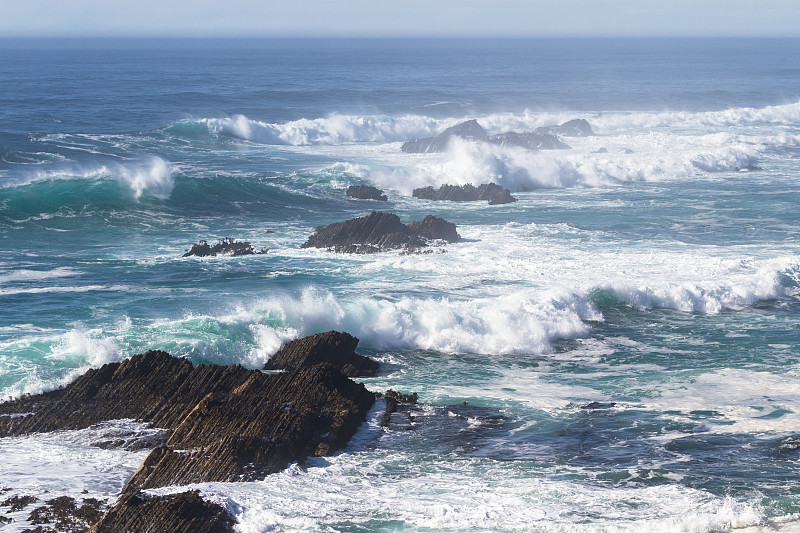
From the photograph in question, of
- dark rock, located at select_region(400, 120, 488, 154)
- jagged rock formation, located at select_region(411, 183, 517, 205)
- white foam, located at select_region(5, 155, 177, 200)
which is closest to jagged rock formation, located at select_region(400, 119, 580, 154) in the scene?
dark rock, located at select_region(400, 120, 488, 154)

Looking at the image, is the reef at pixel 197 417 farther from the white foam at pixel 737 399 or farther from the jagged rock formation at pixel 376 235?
the jagged rock formation at pixel 376 235

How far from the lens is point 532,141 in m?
52.9

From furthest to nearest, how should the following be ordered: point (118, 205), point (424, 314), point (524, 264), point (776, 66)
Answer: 1. point (776, 66)
2. point (118, 205)
3. point (524, 264)
4. point (424, 314)

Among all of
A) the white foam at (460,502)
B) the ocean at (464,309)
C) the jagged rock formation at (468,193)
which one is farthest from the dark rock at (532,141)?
the white foam at (460,502)

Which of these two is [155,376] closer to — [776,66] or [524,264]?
[524,264]

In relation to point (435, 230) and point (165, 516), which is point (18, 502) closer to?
point (165, 516)

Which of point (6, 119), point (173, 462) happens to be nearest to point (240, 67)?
point (6, 119)

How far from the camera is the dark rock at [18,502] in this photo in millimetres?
11125

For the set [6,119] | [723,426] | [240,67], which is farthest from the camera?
[240,67]

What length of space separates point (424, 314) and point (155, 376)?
285 inches

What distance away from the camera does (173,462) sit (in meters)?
12.1

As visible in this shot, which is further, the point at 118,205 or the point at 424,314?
the point at 118,205

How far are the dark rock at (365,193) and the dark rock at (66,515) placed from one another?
86.8ft

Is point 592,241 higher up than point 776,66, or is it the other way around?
point 776,66
